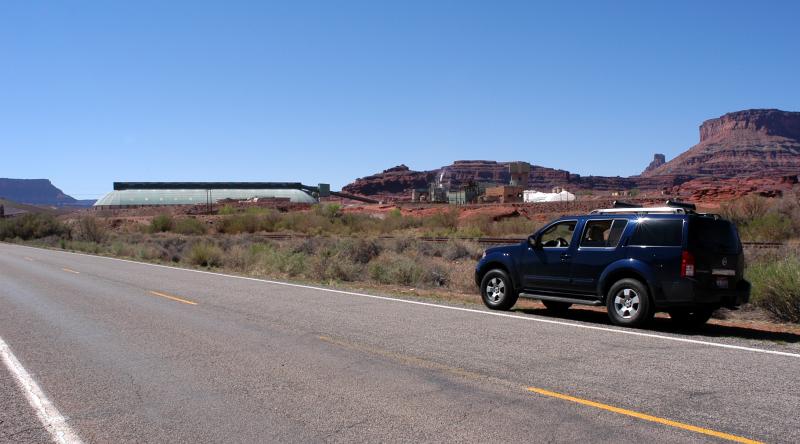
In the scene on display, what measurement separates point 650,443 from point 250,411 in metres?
3.53

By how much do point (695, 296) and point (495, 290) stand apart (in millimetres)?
3990

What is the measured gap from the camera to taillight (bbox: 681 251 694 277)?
420 inches

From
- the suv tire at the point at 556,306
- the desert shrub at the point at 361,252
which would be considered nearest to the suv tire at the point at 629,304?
the suv tire at the point at 556,306

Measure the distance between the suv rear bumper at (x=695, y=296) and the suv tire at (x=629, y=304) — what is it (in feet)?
0.75

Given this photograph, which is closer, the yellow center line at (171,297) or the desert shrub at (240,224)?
the yellow center line at (171,297)

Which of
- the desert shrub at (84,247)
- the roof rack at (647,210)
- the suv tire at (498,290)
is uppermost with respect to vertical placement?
the roof rack at (647,210)

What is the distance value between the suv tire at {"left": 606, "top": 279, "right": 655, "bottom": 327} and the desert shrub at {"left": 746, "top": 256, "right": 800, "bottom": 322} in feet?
9.36

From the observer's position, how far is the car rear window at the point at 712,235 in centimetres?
1091

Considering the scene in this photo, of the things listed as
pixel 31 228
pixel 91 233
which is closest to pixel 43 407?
pixel 91 233

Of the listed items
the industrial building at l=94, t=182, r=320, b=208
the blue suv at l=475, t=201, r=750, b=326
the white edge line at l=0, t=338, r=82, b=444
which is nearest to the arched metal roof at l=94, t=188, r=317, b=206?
the industrial building at l=94, t=182, r=320, b=208

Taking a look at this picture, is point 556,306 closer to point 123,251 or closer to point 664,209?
point 664,209

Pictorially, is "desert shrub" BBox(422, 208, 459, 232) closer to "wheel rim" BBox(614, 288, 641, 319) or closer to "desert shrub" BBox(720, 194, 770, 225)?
"desert shrub" BBox(720, 194, 770, 225)

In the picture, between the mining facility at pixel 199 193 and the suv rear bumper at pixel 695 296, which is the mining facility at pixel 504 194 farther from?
the suv rear bumper at pixel 695 296

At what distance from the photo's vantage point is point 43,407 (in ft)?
22.5
